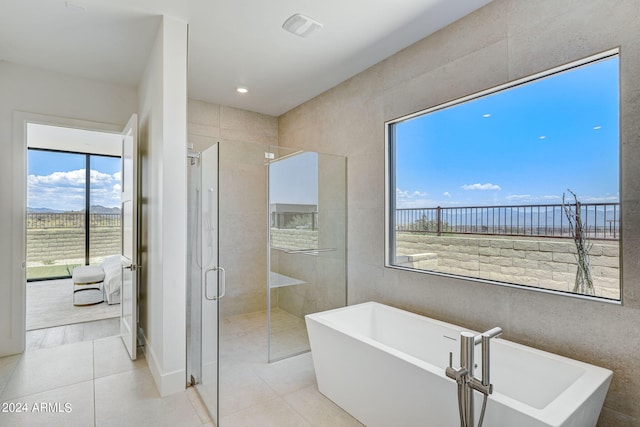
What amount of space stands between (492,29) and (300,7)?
130cm

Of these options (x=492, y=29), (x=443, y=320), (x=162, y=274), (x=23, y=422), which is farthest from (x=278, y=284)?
(x=492, y=29)

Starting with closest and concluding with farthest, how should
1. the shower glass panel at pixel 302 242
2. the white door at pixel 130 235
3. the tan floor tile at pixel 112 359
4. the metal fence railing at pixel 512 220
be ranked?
the metal fence railing at pixel 512 220
the tan floor tile at pixel 112 359
the white door at pixel 130 235
the shower glass panel at pixel 302 242

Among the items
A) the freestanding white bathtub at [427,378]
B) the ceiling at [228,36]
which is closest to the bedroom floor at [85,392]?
the freestanding white bathtub at [427,378]

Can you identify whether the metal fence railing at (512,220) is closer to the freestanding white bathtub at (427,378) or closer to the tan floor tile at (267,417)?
the freestanding white bathtub at (427,378)

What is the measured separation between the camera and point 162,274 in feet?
7.80

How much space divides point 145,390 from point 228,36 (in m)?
2.82

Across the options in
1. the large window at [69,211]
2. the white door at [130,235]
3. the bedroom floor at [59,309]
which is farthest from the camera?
the large window at [69,211]

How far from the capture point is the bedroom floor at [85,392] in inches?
81.4

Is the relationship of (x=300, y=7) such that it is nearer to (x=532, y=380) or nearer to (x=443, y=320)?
(x=443, y=320)

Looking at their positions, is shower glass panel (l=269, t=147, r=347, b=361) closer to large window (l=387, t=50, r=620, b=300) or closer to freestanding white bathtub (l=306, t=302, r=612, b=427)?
large window (l=387, t=50, r=620, b=300)

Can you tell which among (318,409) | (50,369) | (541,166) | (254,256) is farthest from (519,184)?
(50,369)

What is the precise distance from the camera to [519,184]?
2.14 metres

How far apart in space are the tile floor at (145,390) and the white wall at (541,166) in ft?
3.42

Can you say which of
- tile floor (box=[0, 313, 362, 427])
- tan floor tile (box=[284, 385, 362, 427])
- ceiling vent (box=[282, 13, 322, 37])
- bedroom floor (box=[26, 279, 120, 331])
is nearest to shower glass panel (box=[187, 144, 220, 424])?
tile floor (box=[0, 313, 362, 427])
